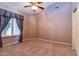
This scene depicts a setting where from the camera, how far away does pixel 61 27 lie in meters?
5.84

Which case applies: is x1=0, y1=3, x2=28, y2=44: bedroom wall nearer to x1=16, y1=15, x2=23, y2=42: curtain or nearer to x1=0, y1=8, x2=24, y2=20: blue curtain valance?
x1=0, y1=8, x2=24, y2=20: blue curtain valance

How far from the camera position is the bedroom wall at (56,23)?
17.8 ft

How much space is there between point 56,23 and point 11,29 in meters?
2.33

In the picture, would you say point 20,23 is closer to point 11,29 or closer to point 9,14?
point 11,29

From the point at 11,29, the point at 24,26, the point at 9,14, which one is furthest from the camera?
the point at 24,26

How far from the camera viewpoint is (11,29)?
210 inches

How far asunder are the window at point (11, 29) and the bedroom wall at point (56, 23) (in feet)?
5.42

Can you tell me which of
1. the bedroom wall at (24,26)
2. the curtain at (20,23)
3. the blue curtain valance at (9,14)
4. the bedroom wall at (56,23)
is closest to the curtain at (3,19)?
the blue curtain valance at (9,14)

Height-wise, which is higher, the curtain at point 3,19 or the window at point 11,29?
the curtain at point 3,19

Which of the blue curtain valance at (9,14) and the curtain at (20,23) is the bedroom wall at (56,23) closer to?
the curtain at (20,23)

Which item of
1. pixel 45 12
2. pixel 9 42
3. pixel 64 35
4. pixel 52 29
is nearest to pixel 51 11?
pixel 45 12

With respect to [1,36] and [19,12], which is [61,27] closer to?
Result: [19,12]

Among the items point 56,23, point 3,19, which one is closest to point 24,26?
point 56,23

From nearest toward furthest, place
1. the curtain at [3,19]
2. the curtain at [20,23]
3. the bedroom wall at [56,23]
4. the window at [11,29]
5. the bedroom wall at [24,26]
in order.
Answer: the curtain at [3,19] → the bedroom wall at [24,26] → the window at [11,29] → the bedroom wall at [56,23] → the curtain at [20,23]
